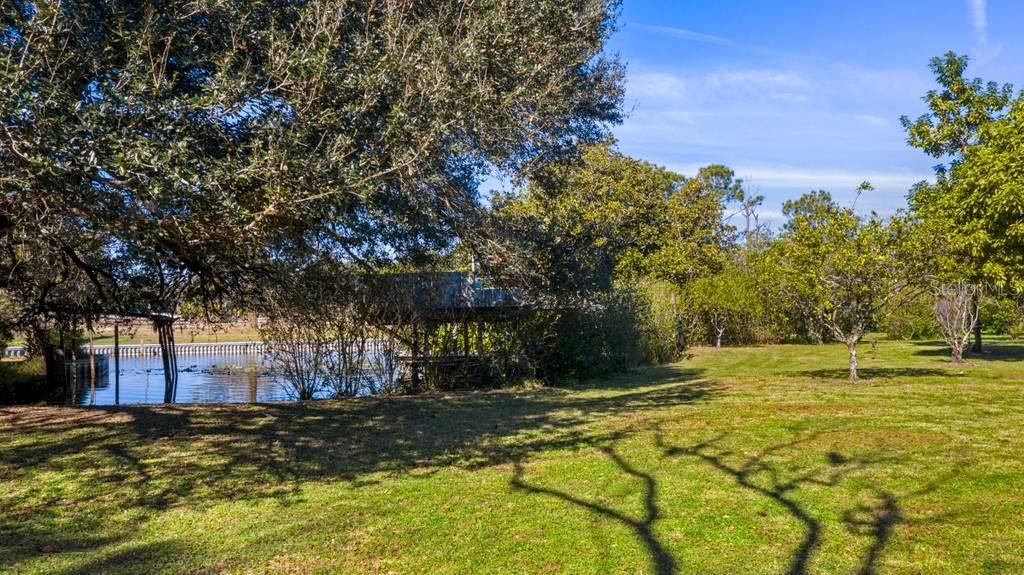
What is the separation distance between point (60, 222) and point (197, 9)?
227cm

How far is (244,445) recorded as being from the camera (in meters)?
8.77

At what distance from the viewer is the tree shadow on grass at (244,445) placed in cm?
635

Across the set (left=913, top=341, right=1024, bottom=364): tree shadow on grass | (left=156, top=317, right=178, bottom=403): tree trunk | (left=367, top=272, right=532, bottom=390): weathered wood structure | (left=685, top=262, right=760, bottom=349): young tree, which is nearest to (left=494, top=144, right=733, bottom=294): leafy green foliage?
(left=685, top=262, right=760, bottom=349): young tree

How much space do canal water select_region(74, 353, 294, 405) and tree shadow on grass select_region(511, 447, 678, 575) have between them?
964 centimetres

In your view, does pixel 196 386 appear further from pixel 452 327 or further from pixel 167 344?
pixel 452 327

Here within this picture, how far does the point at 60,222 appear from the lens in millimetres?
6930

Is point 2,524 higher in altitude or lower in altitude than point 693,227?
lower

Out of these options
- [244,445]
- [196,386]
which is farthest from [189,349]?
[244,445]

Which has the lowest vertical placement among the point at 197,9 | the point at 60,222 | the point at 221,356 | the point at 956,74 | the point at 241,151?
the point at 221,356

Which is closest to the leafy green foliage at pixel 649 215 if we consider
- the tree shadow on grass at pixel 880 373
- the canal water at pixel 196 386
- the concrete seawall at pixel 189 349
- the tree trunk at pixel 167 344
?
the tree shadow on grass at pixel 880 373

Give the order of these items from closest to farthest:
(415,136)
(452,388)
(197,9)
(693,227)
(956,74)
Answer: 1. (197,9)
2. (415,136)
3. (452,388)
4. (956,74)
5. (693,227)

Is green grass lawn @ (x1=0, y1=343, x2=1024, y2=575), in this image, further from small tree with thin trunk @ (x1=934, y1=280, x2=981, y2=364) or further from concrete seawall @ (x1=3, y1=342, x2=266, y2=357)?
concrete seawall @ (x1=3, y1=342, x2=266, y2=357)

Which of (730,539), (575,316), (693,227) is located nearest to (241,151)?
(730,539)

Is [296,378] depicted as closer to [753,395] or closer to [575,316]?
[575,316]
